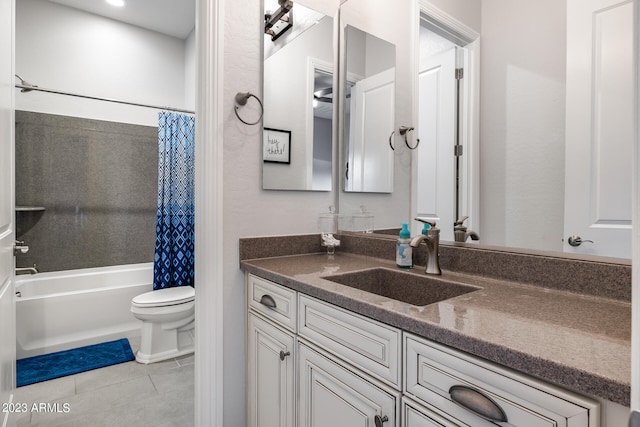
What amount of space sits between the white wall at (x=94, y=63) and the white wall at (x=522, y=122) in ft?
9.67

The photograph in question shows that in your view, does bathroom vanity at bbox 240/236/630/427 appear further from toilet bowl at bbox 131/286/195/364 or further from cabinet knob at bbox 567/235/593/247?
toilet bowl at bbox 131/286/195/364

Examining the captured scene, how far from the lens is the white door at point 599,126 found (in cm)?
88

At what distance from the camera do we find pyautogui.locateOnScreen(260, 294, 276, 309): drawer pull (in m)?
1.27

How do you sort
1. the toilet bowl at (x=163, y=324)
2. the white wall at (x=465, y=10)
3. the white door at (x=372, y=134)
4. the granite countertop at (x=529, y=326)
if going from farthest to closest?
the toilet bowl at (x=163, y=324), the white door at (x=372, y=134), the white wall at (x=465, y=10), the granite countertop at (x=529, y=326)

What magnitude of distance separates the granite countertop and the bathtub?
234cm

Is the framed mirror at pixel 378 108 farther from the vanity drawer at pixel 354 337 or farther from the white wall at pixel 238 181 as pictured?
the vanity drawer at pixel 354 337

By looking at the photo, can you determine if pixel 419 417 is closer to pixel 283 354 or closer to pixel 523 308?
pixel 523 308

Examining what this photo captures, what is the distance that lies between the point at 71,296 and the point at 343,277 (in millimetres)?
2501

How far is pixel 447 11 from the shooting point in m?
1.39

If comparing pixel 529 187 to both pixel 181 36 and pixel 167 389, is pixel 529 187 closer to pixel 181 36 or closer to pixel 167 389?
pixel 167 389

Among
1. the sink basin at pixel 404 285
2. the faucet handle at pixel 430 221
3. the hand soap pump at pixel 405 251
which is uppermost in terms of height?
the faucet handle at pixel 430 221

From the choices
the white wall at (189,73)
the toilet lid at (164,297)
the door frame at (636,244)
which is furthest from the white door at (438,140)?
the white wall at (189,73)

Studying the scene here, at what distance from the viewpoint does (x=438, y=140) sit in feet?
4.69

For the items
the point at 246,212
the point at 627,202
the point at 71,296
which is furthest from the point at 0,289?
the point at 627,202
